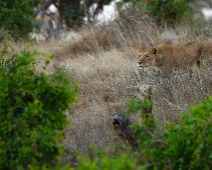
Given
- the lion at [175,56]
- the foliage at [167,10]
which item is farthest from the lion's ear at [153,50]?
the foliage at [167,10]

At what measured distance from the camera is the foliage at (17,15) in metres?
12.8

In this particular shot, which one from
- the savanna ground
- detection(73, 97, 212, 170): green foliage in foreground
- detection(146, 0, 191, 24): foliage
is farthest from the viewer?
detection(146, 0, 191, 24): foliage

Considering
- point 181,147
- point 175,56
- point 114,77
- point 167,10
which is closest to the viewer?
point 181,147

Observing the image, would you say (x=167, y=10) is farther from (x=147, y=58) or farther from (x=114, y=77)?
(x=114, y=77)

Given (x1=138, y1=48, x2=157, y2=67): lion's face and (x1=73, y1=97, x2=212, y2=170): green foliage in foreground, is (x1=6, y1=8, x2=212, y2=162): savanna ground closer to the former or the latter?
(x1=138, y1=48, x2=157, y2=67): lion's face

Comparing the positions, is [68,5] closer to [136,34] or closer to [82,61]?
[136,34]

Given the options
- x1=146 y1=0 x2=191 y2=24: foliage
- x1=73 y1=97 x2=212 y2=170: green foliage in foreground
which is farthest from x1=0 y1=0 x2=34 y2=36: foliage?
x1=73 y1=97 x2=212 y2=170: green foliage in foreground

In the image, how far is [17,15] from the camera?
13.1m

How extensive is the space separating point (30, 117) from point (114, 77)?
4.20m

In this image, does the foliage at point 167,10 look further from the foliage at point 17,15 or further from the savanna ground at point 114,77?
the foliage at point 17,15

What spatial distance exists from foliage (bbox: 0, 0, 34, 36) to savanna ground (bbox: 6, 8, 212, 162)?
659 millimetres

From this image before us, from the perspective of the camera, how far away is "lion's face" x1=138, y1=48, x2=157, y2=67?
9.73 metres

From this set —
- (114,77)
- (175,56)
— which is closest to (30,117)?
(114,77)

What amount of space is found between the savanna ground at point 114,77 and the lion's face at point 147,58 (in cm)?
22
